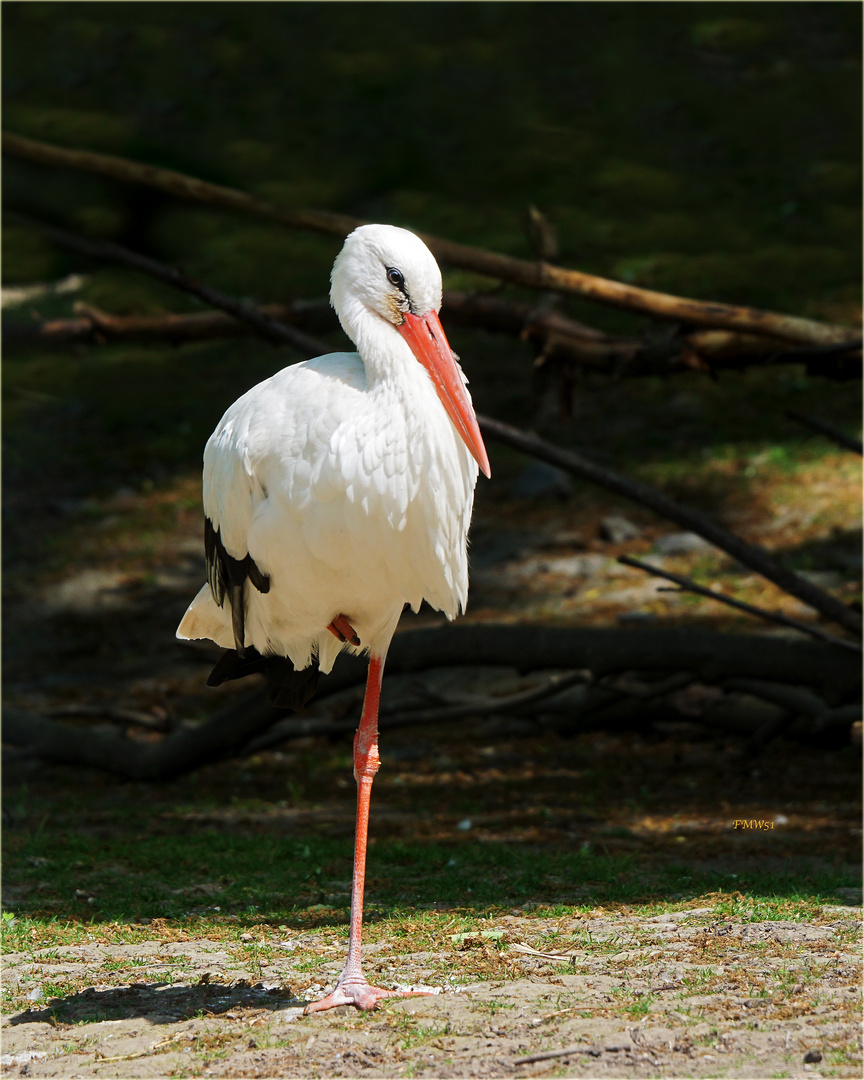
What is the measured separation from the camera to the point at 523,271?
6484 mm

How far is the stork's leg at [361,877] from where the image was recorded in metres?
3.43

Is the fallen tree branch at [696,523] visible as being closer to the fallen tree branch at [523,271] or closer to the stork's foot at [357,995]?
the fallen tree branch at [523,271]

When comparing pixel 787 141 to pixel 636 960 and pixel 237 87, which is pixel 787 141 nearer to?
pixel 237 87

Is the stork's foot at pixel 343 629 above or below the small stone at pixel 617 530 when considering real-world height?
below

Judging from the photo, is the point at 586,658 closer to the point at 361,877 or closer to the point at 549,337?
the point at 549,337

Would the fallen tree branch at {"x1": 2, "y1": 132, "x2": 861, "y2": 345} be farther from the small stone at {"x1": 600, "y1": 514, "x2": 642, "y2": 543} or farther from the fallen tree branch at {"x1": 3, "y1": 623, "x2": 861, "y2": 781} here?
the small stone at {"x1": 600, "y1": 514, "x2": 642, "y2": 543}

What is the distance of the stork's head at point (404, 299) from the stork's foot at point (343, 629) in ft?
2.67

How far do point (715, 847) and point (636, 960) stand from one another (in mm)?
2093

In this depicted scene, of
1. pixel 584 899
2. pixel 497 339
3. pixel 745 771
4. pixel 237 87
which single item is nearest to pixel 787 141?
pixel 497 339

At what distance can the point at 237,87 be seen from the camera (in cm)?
1135

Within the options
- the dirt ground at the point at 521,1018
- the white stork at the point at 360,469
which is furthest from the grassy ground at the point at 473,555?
the white stork at the point at 360,469

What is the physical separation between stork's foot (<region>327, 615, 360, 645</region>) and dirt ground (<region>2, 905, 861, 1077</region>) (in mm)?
1111

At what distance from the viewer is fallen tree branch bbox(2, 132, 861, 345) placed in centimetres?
607

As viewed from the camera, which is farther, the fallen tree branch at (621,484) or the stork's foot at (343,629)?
the fallen tree branch at (621,484)
